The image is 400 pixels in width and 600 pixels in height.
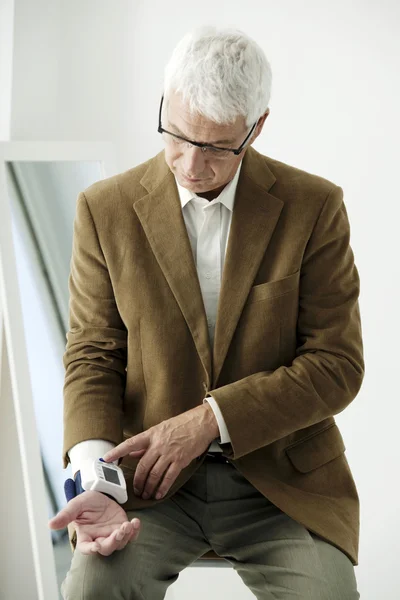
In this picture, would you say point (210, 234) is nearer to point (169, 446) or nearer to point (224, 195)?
point (224, 195)

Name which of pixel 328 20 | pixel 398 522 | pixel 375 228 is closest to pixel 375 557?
pixel 398 522

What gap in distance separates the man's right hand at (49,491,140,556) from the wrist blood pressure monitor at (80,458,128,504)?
0.04 ft

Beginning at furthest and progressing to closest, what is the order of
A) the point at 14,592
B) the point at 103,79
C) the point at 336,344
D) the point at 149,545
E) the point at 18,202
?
the point at 103,79 → the point at 14,592 → the point at 18,202 → the point at 336,344 → the point at 149,545

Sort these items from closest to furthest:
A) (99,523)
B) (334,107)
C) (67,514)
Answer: (67,514) → (99,523) → (334,107)

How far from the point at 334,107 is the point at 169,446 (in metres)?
1.76

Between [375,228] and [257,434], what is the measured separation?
1526 millimetres

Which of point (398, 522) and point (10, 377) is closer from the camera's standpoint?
point (10, 377)

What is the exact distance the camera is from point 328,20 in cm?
315

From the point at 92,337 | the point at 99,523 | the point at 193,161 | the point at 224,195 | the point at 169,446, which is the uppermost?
the point at 193,161

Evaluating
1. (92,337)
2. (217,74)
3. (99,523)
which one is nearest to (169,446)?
(99,523)

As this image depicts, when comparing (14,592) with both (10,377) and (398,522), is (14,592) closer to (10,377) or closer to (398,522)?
(10,377)

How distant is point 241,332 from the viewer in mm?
1884

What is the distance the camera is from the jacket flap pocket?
1.92 meters

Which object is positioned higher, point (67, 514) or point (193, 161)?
point (193, 161)
